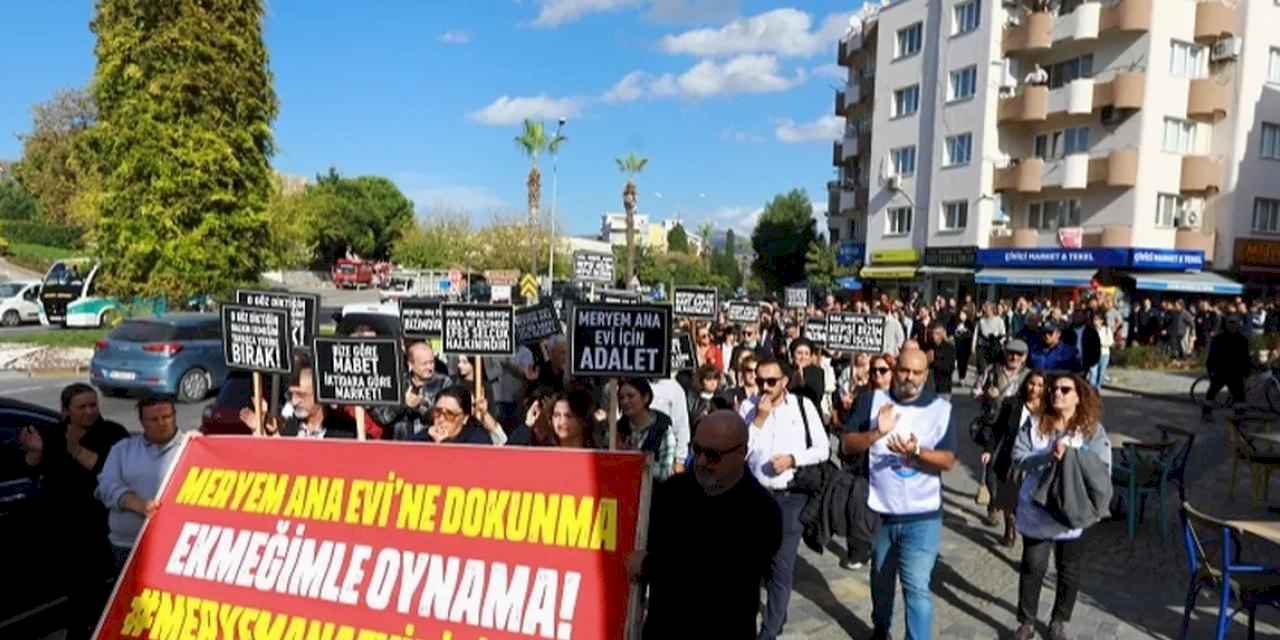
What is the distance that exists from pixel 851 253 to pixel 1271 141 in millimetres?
18707

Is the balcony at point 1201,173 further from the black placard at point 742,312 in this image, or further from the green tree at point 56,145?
the green tree at point 56,145

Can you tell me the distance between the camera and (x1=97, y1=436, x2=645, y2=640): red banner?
11.1 feet

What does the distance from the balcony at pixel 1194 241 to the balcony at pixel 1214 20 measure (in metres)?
7.62

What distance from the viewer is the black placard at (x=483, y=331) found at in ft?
26.3

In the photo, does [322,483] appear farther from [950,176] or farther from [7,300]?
[950,176]

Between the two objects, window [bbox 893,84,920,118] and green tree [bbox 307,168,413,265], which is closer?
window [bbox 893,84,920,118]

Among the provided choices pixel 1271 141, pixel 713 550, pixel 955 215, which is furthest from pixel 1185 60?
pixel 713 550

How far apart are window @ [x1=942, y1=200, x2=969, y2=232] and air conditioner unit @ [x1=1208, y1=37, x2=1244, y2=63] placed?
1059cm

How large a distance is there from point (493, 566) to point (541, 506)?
308 millimetres

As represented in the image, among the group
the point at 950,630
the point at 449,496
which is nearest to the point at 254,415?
the point at 449,496

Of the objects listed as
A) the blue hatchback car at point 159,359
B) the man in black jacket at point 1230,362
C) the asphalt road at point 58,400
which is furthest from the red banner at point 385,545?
A: the man in black jacket at point 1230,362

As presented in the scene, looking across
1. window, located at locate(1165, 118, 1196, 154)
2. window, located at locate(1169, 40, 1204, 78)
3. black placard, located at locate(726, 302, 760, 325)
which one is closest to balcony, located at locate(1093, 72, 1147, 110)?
window, located at locate(1169, 40, 1204, 78)

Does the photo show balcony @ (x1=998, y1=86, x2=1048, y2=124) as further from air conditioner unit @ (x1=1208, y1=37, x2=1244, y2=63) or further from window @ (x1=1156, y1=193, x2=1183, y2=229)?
air conditioner unit @ (x1=1208, y1=37, x2=1244, y2=63)

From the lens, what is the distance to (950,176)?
123ft
